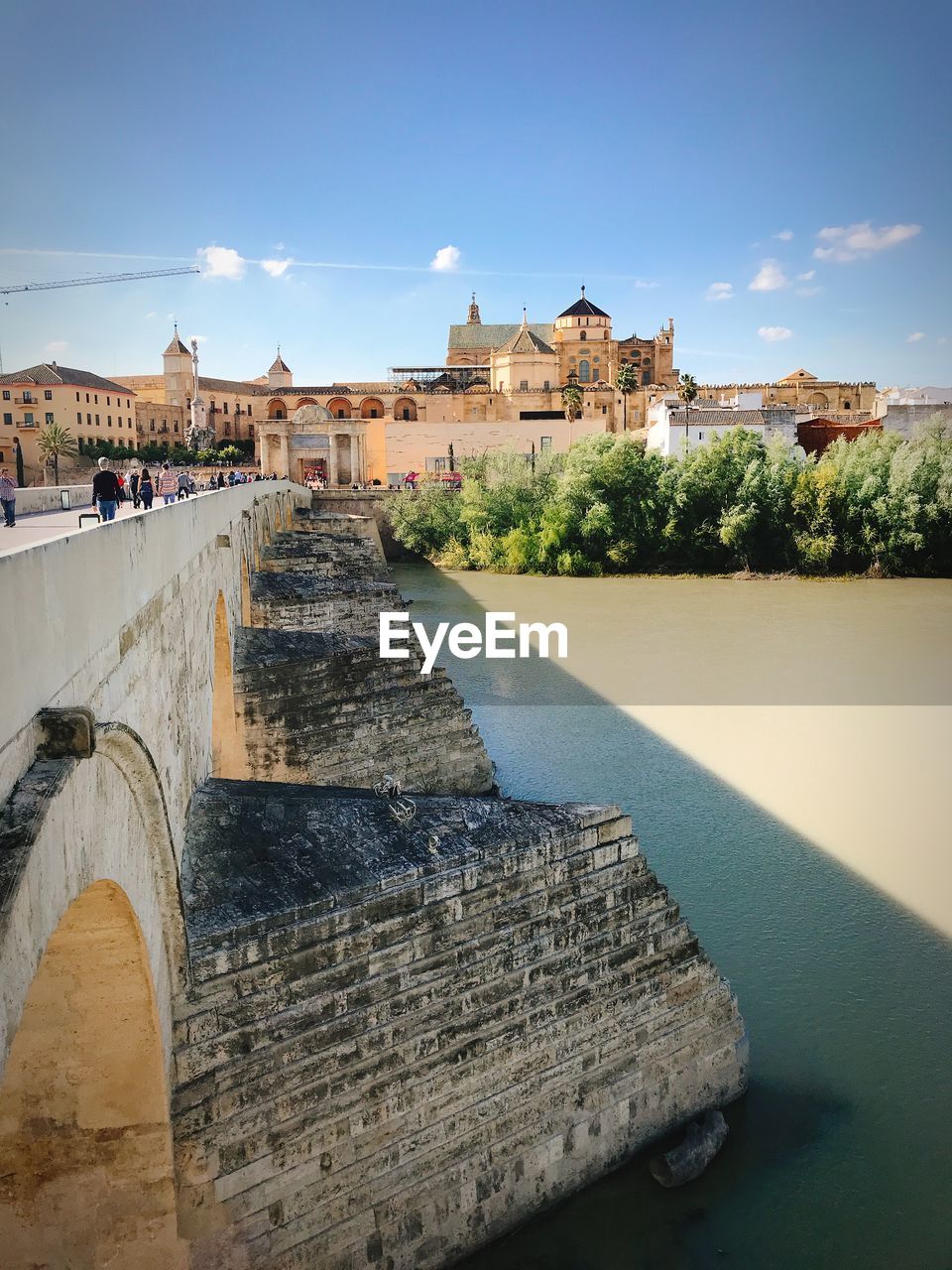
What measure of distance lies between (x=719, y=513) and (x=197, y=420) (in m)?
32.8

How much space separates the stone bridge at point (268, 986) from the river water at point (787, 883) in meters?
0.47

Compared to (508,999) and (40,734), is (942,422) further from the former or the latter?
(40,734)

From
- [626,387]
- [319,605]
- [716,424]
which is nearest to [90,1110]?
[319,605]

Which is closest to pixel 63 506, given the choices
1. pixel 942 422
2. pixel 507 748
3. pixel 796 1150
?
pixel 507 748

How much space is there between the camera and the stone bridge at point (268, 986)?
3131 mm

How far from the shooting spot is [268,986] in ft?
15.3

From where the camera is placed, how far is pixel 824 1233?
5473mm

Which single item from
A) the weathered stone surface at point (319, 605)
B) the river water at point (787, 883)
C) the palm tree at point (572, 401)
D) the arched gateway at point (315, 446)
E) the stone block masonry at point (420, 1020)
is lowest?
the river water at point (787, 883)

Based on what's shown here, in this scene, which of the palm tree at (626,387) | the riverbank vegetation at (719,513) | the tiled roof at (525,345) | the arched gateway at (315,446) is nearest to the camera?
the riverbank vegetation at (719,513)

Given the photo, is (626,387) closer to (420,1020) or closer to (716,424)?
(716,424)

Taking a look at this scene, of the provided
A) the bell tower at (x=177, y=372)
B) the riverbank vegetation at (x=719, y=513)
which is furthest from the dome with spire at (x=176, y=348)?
the riverbank vegetation at (x=719, y=513)

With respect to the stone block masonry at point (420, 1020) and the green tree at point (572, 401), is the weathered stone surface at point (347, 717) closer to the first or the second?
the stone block masonry at point (420, 1020)

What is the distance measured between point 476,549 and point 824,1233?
29671mm

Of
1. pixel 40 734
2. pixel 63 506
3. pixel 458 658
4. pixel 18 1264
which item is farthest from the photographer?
pixel 458 658
